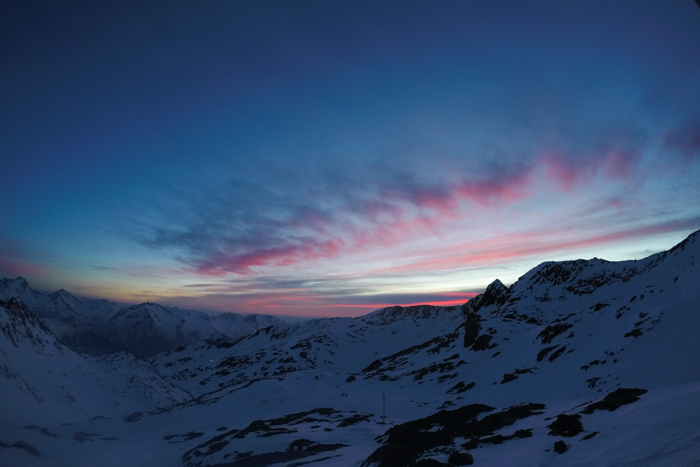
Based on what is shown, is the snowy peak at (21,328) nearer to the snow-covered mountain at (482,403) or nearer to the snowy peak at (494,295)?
the snow-covered mountain at (482,403)

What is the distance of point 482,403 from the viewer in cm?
4656

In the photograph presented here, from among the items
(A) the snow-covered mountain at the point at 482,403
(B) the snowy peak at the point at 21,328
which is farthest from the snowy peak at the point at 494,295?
(B) the snowy peak at the point at 21,328

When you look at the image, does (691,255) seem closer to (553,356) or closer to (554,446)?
(553,356)

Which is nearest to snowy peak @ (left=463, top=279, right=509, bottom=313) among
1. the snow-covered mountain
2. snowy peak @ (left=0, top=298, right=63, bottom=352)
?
the snow-covered mountain

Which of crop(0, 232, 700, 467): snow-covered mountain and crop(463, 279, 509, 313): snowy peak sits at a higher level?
crop(463, 279, 509, 313): snowy peak

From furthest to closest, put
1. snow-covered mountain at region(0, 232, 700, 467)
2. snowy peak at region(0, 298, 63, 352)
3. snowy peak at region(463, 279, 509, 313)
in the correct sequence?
snowy peak at region(463, 279, 509, 313), snowy peak at region(0, 298, 63, 352), snow-covered mountain at region(0, 232, 700, 467)

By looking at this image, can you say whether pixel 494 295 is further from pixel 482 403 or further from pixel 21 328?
pixel 21 328

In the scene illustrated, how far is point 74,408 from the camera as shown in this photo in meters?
88.0

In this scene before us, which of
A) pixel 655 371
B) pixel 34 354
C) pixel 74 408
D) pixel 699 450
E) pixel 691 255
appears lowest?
pixel 74 408

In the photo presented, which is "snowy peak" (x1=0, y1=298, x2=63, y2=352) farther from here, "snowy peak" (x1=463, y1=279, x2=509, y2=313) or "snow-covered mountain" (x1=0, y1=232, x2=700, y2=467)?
"snowy peak" (x1=463, y1=279, x2=509, y2=313)

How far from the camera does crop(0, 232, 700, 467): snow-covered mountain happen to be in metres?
14.2

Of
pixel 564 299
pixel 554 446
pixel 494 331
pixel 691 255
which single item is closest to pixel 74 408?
pixel 494 331

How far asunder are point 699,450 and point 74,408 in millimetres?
118733

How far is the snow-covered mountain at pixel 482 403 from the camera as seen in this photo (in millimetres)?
14234
